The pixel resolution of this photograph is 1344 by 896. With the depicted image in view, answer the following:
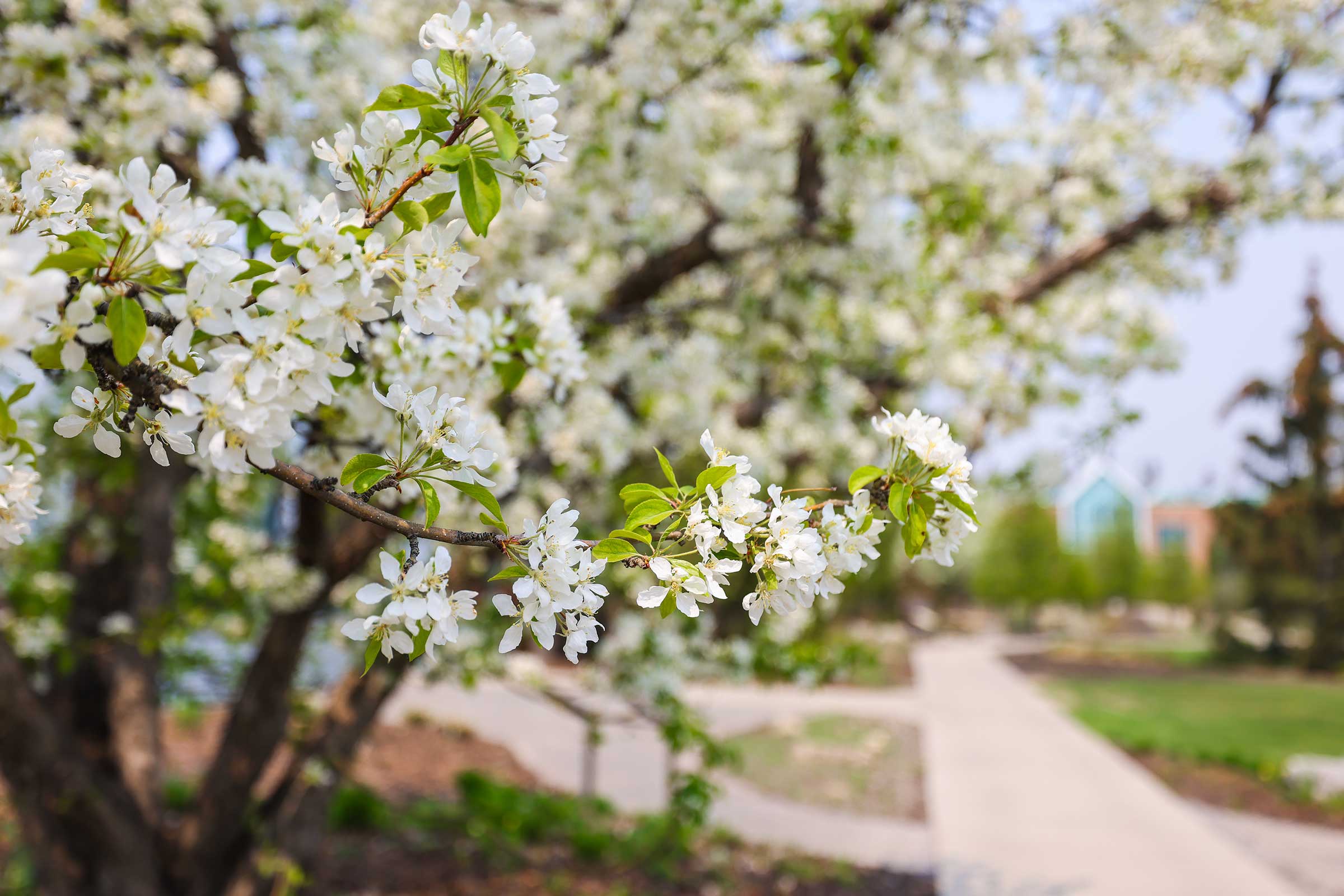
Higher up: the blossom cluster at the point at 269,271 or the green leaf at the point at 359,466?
the blossom cluster at the point at 269,271

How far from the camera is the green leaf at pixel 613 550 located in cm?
109

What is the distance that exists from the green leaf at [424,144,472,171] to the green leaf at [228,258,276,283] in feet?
0.71

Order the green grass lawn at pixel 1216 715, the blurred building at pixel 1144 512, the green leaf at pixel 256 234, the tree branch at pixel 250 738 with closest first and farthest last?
the green leaf at pixel 256 234 < the tree branch at pixel 250 738 < the green grass lawn at pixel 1216 715 < the blurred building at pixel 1144 512

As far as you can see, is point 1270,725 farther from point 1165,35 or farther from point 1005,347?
point 1165,35

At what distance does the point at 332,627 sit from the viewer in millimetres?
4582

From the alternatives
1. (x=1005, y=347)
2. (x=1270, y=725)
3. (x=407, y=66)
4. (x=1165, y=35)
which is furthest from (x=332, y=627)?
(x=1270, y=725)

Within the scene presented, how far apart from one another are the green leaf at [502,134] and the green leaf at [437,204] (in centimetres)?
9

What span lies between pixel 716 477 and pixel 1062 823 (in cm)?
638

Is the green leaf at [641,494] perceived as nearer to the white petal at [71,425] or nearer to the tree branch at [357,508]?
the tree branch at [357,508]

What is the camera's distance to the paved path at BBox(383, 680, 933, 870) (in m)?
5.87

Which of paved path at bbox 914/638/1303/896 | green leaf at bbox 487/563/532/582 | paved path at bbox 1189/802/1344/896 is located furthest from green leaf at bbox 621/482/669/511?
paved path at bbox 1189/802/1344/896

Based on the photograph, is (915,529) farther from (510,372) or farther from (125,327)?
(510,372)

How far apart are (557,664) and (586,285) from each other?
1391 centimetres

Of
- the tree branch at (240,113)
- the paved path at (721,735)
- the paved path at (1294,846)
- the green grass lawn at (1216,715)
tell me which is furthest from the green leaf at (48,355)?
the green grass lawn at (1216,715)
